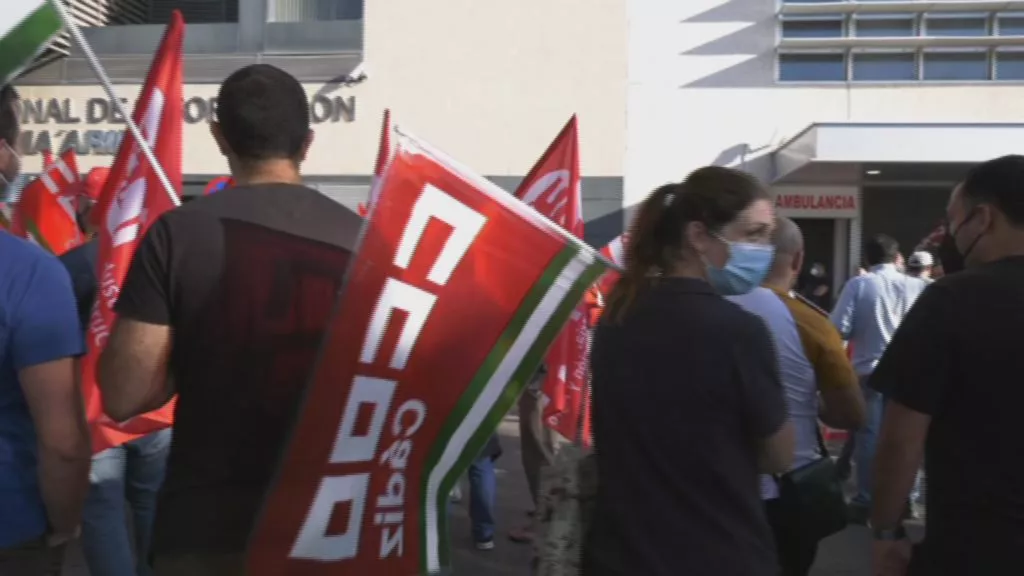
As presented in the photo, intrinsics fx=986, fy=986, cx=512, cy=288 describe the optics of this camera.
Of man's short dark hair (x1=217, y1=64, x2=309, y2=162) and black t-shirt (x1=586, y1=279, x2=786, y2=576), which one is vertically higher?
man's short dark hair (x1=217, y1=64, x2=309, y2=162)

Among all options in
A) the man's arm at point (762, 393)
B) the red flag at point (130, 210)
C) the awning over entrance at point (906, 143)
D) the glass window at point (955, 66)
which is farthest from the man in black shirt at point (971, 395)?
the glass window at point (955, 66)

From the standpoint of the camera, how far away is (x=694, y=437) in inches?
81.6

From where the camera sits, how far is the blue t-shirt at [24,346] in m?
2.13

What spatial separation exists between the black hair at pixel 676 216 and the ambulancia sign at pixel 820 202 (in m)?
12.0

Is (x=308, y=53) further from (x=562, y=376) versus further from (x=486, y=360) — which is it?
(x=486, y=360)

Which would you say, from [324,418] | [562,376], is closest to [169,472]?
[324,418]

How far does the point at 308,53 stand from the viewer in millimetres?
14039

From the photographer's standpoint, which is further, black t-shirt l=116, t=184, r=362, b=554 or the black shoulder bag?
the black shoulder bag

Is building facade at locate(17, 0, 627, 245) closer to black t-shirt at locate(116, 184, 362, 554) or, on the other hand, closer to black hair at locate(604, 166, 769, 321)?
black hair at locate(604, 166, 769, 321)

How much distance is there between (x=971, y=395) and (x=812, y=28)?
12291mm

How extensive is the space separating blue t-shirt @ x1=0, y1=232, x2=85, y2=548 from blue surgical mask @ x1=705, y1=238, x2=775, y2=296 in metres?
1.45

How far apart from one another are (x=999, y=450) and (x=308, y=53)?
13.1 meters

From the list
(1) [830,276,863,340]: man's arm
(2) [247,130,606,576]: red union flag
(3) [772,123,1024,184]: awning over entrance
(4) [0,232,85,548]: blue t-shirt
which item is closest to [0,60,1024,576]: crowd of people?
(4) [0,232,85,548]: blue t-shirt

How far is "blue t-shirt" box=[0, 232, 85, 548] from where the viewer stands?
2135 mm
